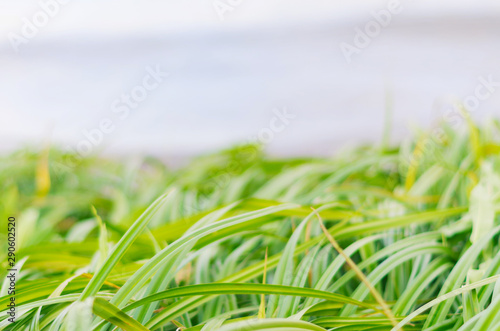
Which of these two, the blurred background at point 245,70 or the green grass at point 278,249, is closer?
the green grass at point 278,249

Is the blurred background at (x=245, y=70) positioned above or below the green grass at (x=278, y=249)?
above

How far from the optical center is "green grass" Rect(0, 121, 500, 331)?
0.33 meters

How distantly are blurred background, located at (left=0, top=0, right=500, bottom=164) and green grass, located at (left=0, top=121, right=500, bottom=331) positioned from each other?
1.15m

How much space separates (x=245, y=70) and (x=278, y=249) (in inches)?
85.4

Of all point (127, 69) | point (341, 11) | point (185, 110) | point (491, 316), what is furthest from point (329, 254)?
point (127, 69)

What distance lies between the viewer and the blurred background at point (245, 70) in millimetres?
2133

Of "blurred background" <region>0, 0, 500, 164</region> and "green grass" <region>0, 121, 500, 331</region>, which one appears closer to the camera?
"green grass" <region>0, 121, 500, 331</region>

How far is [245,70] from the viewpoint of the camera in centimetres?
259

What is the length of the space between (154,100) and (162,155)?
21.7 inches

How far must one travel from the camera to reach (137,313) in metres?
0.33

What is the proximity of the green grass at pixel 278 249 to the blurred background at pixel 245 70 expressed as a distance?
1.15 metres

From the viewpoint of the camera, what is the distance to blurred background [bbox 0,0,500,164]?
2.13 metres

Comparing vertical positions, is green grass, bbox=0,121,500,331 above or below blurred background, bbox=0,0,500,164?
below

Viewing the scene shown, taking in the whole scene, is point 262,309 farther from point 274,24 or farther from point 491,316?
point 274,24
